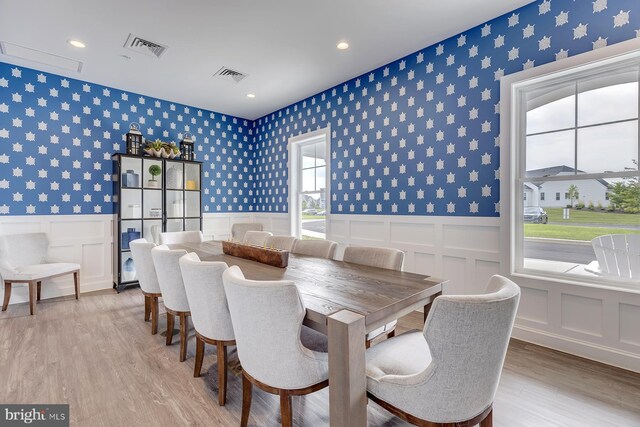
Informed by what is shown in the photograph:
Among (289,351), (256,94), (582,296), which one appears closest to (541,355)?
(582,296)

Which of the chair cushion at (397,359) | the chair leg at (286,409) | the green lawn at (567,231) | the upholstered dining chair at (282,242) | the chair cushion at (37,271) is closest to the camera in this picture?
the chair cushion at (397,359)

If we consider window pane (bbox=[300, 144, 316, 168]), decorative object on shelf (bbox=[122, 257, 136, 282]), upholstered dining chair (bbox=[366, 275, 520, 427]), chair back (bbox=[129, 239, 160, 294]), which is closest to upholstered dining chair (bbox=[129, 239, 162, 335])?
chair back (bbox=[129, 239, 160, 294])

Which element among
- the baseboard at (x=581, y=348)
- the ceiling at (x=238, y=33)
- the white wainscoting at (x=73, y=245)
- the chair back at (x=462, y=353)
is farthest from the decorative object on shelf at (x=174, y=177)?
the baseboard at (x=581, y=348)

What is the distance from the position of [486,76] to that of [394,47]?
0.99 meters

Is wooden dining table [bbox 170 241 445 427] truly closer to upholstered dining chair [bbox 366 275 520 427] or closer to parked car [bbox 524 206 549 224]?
upholstered dining chair [bbox 366 275 520 427]

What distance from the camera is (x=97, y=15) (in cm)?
257

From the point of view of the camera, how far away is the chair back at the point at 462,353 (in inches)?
37.7

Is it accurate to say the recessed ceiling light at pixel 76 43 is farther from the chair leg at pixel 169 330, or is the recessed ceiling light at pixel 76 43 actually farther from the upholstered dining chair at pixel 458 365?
the upholstered dining chair at pixel 458 365

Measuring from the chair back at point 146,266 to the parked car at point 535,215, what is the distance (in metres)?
3.30

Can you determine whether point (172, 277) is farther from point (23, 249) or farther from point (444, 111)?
point (444, 111)

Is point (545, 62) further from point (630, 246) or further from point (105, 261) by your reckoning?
point (105, 261)

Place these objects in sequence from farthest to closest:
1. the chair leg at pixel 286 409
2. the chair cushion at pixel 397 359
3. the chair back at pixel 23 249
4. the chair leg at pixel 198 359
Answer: the chair back at pixel 23 249
the chair leg at pixel 198 359
the chair leg at pixel 286 409
the chair cushion at pixel 397 359

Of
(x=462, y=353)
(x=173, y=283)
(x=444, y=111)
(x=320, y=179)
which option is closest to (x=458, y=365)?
(x=462, y=353)

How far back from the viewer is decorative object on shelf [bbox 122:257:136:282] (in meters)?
4.14
